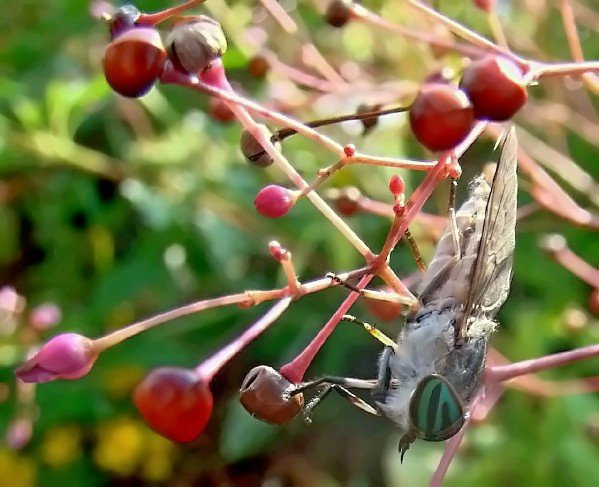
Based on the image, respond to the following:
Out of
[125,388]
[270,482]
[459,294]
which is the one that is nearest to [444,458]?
[459,294]

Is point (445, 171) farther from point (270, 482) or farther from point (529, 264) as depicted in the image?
point (270, 482)

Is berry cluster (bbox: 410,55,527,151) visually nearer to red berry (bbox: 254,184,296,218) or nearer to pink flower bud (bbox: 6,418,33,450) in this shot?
red berry (bbox: 254,184,296,218)

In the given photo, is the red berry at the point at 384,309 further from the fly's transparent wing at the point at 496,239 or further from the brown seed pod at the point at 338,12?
the brown seed pod at the point at 338,12

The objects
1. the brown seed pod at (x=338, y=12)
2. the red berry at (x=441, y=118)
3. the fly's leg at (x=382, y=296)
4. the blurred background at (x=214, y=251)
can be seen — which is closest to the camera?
the red berry at (x=441, y=118)

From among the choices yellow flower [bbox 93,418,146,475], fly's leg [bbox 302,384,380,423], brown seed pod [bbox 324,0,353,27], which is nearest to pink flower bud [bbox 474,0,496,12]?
brown seed pod [bbox 324,0,353,27]

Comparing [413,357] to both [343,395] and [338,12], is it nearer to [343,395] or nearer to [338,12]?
[343,395]

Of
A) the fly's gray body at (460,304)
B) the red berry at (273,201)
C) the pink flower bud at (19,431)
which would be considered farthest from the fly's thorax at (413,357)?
the pink flower bud at (19,431)
